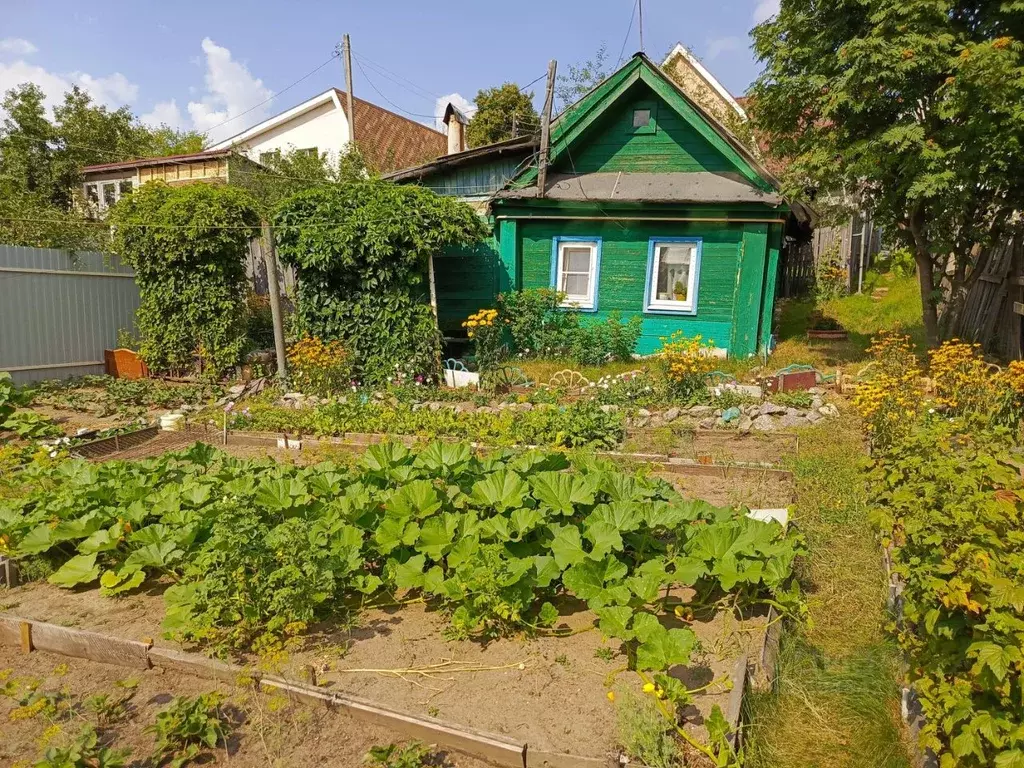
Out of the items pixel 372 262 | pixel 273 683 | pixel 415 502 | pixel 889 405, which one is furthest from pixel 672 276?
pixel 273 683

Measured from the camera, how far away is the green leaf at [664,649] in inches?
109

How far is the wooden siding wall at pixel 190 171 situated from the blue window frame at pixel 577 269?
45.4ft

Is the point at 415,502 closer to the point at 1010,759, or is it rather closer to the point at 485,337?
the point at 1010,759

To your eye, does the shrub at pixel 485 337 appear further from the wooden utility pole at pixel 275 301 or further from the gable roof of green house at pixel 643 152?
the wooden utility pole at pixel 275 301

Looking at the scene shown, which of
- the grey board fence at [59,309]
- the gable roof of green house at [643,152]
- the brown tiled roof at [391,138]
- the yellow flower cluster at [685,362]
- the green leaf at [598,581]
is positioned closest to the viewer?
the green leaf at [598,581]

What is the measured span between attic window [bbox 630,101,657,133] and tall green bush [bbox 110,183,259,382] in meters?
7.00

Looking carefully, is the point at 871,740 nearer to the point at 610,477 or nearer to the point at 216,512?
the point at 610,477

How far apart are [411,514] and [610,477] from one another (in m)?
1.35

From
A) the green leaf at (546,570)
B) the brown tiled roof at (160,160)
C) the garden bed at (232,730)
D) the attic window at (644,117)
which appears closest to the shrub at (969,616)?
the green leaf at (546,570)

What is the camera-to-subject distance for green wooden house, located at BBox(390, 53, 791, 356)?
11250 mm

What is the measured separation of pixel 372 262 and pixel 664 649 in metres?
8.53

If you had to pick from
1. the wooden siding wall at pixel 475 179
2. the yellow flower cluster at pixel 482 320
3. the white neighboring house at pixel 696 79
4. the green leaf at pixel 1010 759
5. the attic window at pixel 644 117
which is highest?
the white neighboring house at pixel 696 79

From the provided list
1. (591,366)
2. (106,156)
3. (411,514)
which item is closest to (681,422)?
(591,366)

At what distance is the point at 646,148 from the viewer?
12.1m
